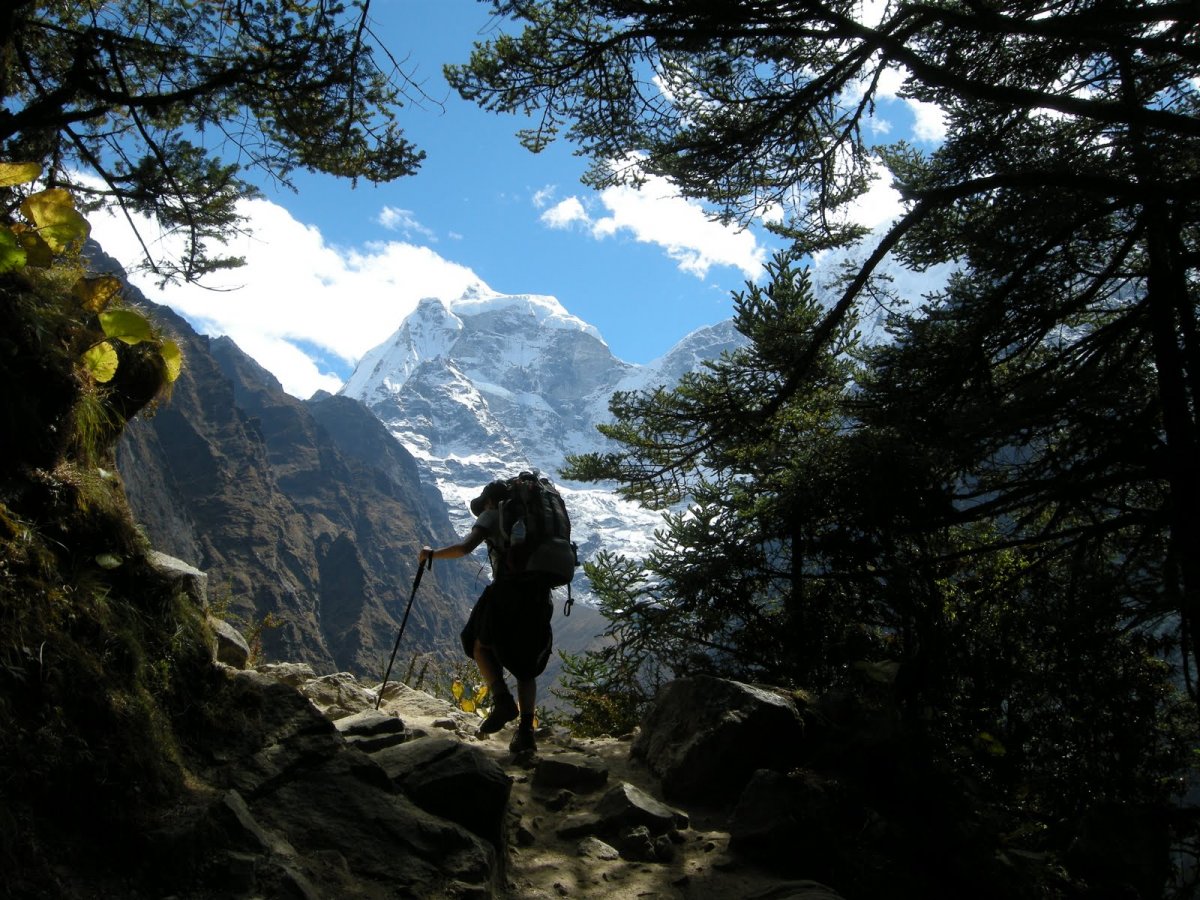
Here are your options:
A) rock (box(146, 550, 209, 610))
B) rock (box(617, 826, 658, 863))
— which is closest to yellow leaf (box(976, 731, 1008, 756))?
rock (box(617, 826, 658, 863))

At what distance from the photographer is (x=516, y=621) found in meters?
4.68

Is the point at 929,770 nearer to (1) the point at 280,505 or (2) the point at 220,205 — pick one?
(2) the point at 220,205

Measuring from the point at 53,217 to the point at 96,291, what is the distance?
1.08 feet

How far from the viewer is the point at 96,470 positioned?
300cm

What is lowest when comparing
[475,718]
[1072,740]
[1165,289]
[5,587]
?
[475,718]

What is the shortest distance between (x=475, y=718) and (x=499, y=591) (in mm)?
1918

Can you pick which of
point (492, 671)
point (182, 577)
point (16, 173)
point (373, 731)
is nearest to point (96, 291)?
point (16, 173)

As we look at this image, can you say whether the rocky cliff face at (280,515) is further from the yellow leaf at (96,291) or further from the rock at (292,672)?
the yellow leaf at (96,291)

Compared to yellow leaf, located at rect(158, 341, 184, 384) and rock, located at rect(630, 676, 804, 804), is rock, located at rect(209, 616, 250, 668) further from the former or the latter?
rock, located at rect(630, 676, 804, 804)

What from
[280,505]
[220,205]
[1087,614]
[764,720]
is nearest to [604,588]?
[764,720]

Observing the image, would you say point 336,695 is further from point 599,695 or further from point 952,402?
point 952,402

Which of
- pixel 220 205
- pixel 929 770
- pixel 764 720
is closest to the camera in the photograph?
pixel 929 770

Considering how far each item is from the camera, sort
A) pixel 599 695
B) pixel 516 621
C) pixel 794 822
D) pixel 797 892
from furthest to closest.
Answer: pixel 599 695
pixel 516 621
pixel 794 822
pixel 797 892

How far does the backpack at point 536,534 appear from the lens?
4504 millimetres
